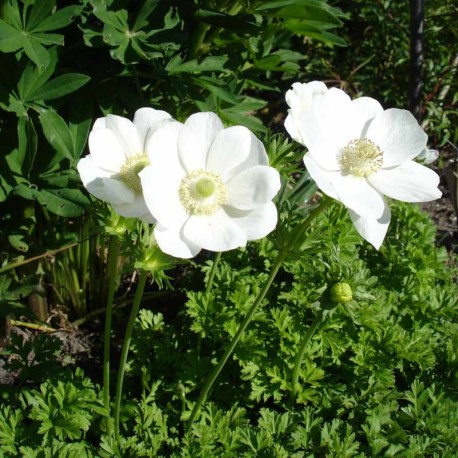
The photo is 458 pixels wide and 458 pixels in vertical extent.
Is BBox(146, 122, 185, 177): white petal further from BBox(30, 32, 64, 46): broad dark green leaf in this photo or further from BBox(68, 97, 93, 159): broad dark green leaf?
BBox(68, 97, 93, 159): broad dark green leaf

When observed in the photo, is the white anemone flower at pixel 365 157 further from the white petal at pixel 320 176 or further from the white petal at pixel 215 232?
the white petal at pixel 215 232

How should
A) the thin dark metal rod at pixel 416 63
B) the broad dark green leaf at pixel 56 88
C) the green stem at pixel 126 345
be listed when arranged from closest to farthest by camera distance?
the green stem at pixel 126 345
the broad dark green leaf at pixel 56 88
the thin dark metal rod at pixel 416 63

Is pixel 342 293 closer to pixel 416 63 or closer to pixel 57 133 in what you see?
pixel 57 133

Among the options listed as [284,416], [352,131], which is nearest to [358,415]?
[284,416]

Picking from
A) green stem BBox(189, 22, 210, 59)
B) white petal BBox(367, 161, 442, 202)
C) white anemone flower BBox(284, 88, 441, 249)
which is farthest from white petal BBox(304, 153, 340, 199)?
green stem BBox(189, 22, 210, 59)

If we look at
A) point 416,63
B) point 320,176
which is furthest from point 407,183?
point 416,63

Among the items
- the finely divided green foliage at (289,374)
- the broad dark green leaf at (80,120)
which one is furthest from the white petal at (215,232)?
the broad dark green leaf at (80,120)
